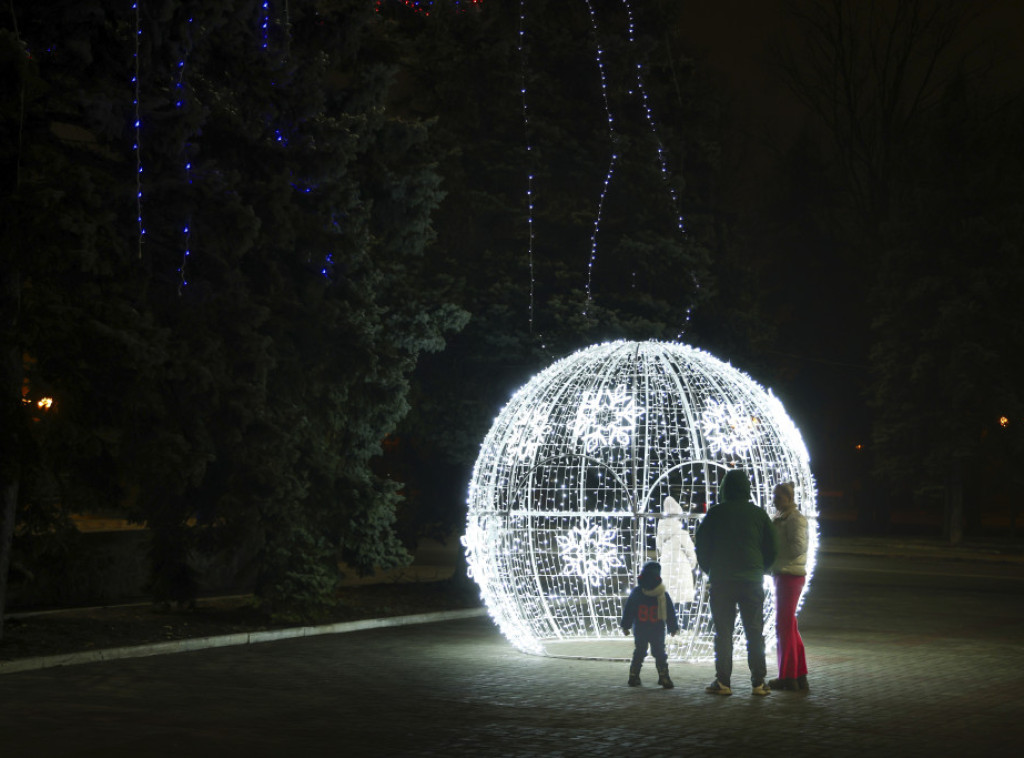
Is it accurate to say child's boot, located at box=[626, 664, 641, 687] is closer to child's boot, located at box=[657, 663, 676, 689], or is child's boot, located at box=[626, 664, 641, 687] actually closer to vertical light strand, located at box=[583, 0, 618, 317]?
child's boot, located at box=[657, 663, 676, 689]

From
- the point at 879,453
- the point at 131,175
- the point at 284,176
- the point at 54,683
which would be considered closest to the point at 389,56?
the point at 284,176

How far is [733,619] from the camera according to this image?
11039mm

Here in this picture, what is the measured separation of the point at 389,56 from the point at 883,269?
23932 mm

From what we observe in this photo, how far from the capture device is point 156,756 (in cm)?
805

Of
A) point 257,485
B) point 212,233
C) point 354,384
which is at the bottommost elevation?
point 257,485

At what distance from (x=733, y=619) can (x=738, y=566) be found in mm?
492

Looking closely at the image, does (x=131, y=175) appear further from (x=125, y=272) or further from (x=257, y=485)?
(x=257, y=485)

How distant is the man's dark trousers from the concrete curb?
5.95m

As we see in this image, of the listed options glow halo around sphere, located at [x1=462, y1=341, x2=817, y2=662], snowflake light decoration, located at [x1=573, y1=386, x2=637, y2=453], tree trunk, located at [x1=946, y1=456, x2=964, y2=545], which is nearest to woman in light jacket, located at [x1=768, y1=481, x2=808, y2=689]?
glow halo around sphere, located at [x1=462, y1=341, x2=817, y2=662]

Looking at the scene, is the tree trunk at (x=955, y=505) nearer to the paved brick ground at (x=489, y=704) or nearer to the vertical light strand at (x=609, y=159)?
the vertical light strand at (x=609, y=159)

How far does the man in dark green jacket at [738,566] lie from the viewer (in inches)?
425

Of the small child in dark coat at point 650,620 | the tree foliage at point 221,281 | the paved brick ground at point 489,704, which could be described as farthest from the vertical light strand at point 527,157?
the small child in dark coat at point 650,620

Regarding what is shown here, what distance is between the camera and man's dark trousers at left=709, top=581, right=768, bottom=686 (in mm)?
10703

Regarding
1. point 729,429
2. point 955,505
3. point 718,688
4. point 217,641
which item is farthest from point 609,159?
point 955,505
